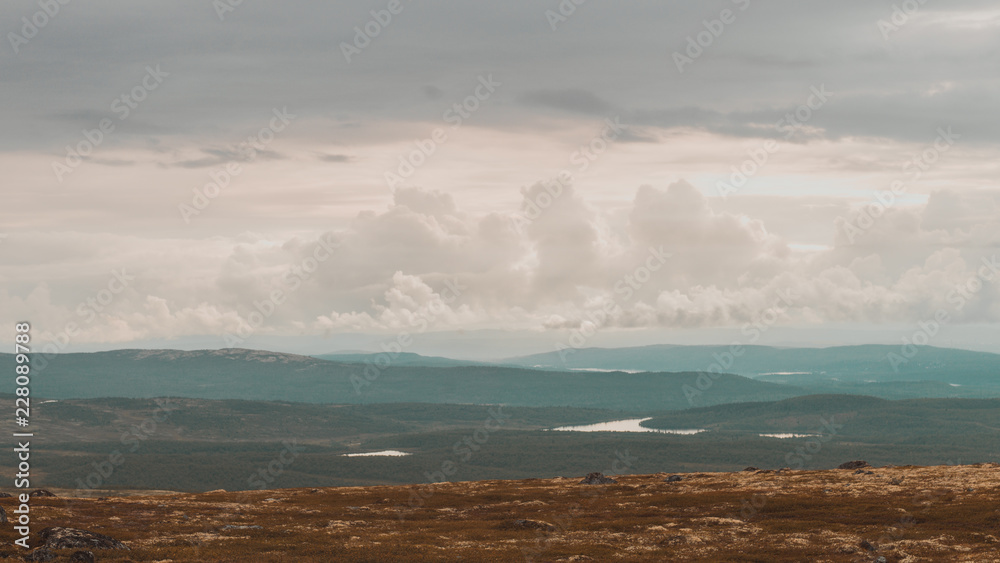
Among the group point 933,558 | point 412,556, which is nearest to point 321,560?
point 412,556

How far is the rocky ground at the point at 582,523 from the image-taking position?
79.9m

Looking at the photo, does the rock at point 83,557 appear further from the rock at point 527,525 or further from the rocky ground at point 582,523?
the rock at point 527,525

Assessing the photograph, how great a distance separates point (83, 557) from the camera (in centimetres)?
7006

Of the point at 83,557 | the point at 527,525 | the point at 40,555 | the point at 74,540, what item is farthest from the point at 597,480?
the point at 40,555

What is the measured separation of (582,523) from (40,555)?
2425 inches

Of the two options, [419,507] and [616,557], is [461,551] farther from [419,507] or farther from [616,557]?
[419,507]

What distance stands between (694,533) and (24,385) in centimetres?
7205

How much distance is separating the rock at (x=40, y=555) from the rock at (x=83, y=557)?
1807 millimetres

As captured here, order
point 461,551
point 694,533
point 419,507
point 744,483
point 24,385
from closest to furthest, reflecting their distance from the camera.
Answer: point 24,385
point 461,551
point 694,533
point 419,507
point 744,483

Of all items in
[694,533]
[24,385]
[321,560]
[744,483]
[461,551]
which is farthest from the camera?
[744,483]

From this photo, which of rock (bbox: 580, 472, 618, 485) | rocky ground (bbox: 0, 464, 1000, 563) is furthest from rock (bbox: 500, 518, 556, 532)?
rock (bbox: 580, 472, 618, 485)

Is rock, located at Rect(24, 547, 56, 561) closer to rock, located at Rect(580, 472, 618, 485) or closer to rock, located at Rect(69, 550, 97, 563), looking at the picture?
rock, located at Rect(69, 550, 97, 563)

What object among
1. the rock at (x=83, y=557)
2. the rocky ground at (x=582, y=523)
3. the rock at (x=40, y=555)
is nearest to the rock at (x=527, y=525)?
the rocky ground at (x=582, y=523)

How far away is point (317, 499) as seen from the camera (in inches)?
5699
